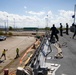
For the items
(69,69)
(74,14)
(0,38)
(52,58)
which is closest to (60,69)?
(69,69)

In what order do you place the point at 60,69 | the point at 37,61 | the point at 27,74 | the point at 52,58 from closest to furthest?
the point at 27,74
the point at 37,61
the point at 60,69
the point at 52,58

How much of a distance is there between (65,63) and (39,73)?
12.9 ft

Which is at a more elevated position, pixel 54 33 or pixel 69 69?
pixel 54 33

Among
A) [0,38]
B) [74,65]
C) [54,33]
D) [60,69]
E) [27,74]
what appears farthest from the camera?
[0,38]

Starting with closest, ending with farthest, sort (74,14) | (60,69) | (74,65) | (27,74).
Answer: (27,74)
(60,69)
(74,65)
(74,14)

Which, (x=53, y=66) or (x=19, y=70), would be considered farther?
(x=53, y=66)

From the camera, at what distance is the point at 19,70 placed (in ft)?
31.1

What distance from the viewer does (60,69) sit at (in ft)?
37.9

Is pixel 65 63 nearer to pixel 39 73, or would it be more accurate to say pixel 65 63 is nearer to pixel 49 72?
pixel 49 72

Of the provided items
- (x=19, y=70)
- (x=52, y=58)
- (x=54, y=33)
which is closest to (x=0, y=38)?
(x=54, y=33)

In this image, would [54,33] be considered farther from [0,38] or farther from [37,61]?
[0,38]

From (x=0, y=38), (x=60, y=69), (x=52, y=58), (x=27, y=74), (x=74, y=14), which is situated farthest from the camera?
(x=0, y=38)

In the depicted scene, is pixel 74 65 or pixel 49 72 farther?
pixel 74 65

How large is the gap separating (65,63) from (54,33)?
11.6 m
